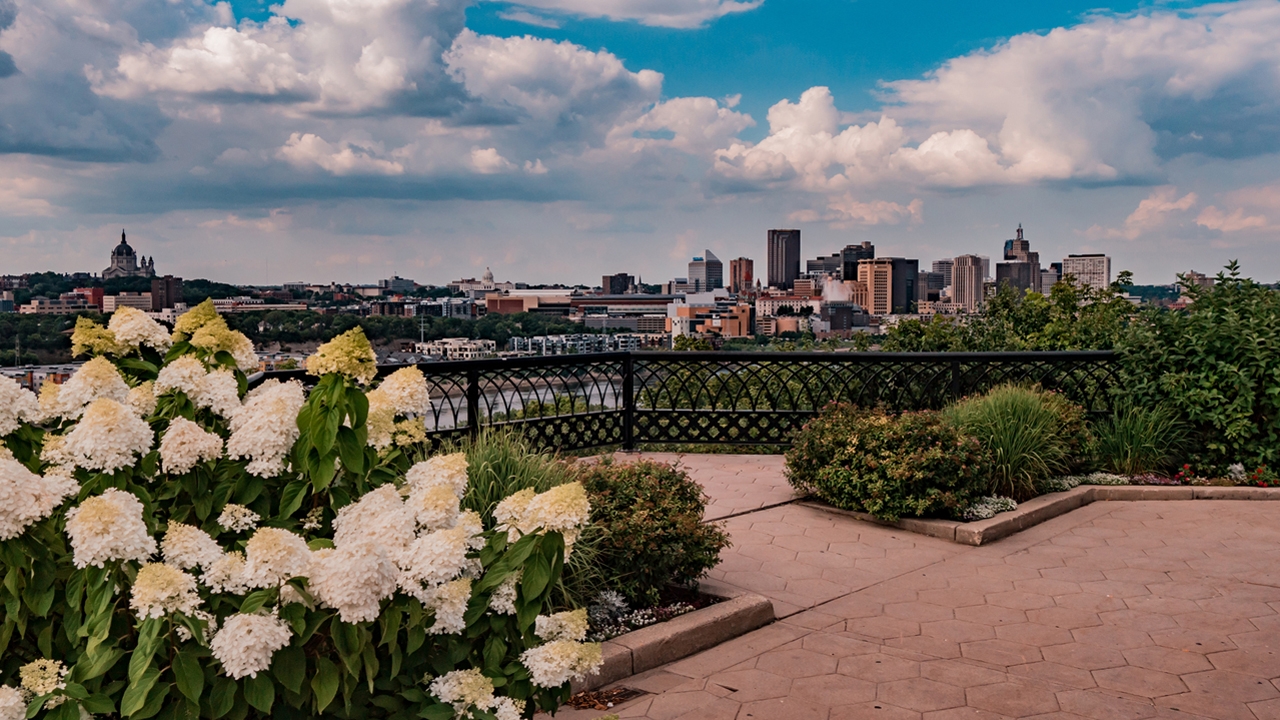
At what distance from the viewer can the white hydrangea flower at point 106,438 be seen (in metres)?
2.19

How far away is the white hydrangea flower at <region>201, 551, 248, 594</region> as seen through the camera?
1.96 metres

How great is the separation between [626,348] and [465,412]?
2001 millimetres

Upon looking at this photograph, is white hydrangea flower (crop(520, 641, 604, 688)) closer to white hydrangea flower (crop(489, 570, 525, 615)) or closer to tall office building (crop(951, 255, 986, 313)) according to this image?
white hydrangea flower (crop(489, 570, 525, 615))

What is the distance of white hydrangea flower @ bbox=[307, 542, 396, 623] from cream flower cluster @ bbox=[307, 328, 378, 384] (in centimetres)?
53

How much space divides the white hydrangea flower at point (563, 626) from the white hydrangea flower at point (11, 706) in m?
1.12

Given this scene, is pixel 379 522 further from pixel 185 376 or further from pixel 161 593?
pixel 185 376

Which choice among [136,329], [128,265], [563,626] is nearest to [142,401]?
[136,329]

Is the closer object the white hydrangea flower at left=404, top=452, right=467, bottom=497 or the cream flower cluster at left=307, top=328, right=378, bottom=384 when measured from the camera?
the cream flower cluster at left=307, top=328, right=378, bottom=384

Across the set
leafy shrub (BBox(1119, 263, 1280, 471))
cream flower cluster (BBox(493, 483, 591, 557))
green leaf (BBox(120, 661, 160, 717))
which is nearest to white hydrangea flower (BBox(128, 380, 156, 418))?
green leaf (BBox(120, 661, 160, 717))

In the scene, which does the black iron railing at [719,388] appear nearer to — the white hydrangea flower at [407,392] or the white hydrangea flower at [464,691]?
the white hydrangea flower at [407,392]

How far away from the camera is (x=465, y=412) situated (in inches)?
325

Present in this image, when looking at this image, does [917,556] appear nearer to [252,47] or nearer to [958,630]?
[958,630]

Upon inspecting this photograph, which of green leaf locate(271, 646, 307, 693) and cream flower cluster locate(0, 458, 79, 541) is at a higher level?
cream flower cluster locate(0, 458, 79, 541)

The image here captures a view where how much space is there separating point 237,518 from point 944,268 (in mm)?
23950
